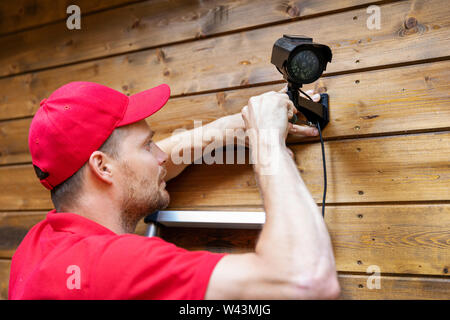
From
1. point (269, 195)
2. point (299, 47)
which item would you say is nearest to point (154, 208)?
point (269, 195)

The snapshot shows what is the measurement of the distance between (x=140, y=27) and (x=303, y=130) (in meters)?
0.78

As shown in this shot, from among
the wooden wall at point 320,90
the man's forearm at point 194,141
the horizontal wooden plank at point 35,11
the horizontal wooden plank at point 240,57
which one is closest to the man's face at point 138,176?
the man's forearm at point 194,141

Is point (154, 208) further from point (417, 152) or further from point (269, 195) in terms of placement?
point (417, 152)

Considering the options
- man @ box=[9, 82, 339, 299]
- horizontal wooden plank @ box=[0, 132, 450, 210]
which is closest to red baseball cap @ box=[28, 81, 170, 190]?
man @ box=[9, 82, 339, 299]

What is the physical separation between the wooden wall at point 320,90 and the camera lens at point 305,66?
0.73 feet

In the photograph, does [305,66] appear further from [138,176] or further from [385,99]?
Answer: [138,176]

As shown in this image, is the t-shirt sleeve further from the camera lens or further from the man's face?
the camera lens

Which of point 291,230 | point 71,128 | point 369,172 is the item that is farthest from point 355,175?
point 71,128

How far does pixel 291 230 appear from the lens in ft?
2.52

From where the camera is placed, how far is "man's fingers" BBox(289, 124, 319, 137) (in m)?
1.18

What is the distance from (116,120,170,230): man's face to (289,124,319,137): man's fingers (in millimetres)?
415

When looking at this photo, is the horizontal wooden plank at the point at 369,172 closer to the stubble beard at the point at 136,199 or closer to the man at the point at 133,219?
the man at the point at 133,219

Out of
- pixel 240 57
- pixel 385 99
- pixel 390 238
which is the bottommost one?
pixel 390 238

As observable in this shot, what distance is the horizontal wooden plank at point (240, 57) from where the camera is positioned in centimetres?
113
